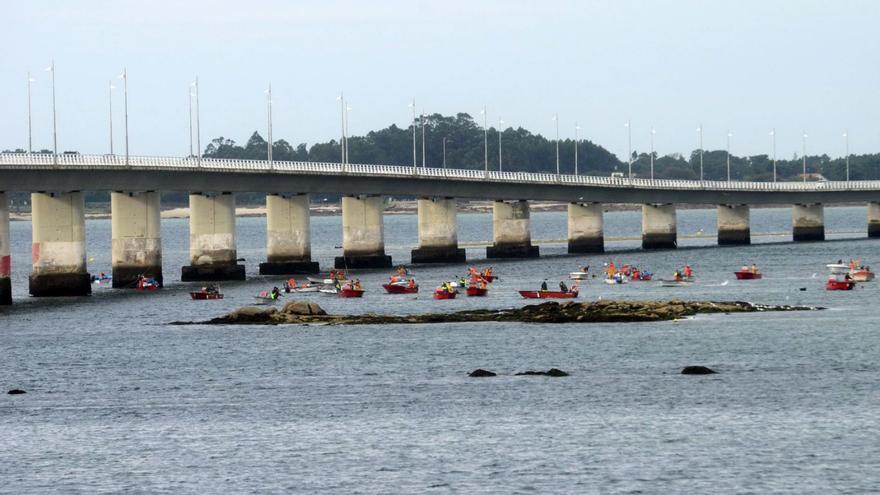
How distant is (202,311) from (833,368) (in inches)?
1923

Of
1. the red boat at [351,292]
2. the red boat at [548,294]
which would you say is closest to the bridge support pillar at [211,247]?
the red boat at [351,292]

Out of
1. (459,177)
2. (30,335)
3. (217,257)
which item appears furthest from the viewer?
(459,177)

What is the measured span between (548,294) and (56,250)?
34.8m

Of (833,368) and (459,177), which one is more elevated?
(459,177)

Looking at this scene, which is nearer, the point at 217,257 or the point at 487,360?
the point at 487,360

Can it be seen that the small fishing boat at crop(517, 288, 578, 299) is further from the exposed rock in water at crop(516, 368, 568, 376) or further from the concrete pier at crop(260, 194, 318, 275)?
the concrete pier at crop(260, 194, 318, 275)

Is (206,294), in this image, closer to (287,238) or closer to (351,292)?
(351,292)

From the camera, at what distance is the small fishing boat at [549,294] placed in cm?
11031

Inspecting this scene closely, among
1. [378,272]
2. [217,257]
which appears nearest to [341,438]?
[217,257]

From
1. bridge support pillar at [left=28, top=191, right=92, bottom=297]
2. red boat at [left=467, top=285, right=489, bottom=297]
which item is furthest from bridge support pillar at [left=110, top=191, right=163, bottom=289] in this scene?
red boat at [left=467, top=285, right=489, bottom=297]

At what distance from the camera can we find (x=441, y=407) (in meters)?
61.8

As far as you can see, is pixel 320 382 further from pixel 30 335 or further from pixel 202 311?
pixel 202 311

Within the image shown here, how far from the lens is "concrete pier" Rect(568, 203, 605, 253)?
7441 inches

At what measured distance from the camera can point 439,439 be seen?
55.1 meters
